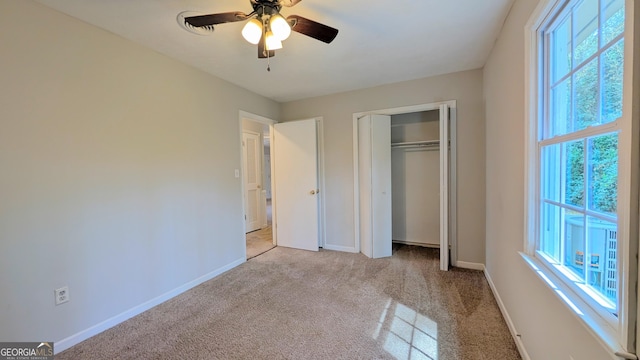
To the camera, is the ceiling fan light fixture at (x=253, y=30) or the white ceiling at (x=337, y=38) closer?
the ceiling fan light fixture at (x=253, y=30)

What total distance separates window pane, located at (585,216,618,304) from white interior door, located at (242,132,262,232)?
4.78 m

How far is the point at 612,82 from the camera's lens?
3.08ft

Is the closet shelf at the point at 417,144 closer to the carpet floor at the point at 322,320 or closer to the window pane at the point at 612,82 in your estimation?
the carpet floor at the point at 322,320

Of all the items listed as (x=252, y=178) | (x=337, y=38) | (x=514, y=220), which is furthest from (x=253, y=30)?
(x=252, y=178)

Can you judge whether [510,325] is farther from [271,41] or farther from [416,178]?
[271,41]

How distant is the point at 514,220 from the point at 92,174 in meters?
3.22

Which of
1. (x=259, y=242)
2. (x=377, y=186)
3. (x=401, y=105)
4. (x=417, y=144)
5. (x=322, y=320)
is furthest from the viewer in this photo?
(x=259, y=242)

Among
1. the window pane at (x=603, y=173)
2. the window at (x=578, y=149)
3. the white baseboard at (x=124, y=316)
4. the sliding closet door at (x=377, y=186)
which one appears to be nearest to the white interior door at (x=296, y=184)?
the sliding closet door at (x=377, y=186)

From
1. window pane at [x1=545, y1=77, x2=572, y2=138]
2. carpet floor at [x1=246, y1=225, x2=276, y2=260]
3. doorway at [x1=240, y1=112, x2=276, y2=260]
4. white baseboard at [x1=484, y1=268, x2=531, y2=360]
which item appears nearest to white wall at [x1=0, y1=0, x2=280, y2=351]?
carpet floor at [x1=246, y1=225, x2=276, y2=260]

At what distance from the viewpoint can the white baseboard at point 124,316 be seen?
1854mm

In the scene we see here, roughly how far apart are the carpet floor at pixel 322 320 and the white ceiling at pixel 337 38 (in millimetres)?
2408

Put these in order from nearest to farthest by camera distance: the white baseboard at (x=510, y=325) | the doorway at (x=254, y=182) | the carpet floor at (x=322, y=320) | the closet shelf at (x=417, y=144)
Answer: the white baseboard at (x=510, y=325) → the carpet floor at (x=322, y=320) → the closet shelf at (x=417, y=144) → the doorway at (x=254, y=182)

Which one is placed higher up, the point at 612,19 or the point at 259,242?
the point at 612,19

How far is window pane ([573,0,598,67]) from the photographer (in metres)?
1.05
